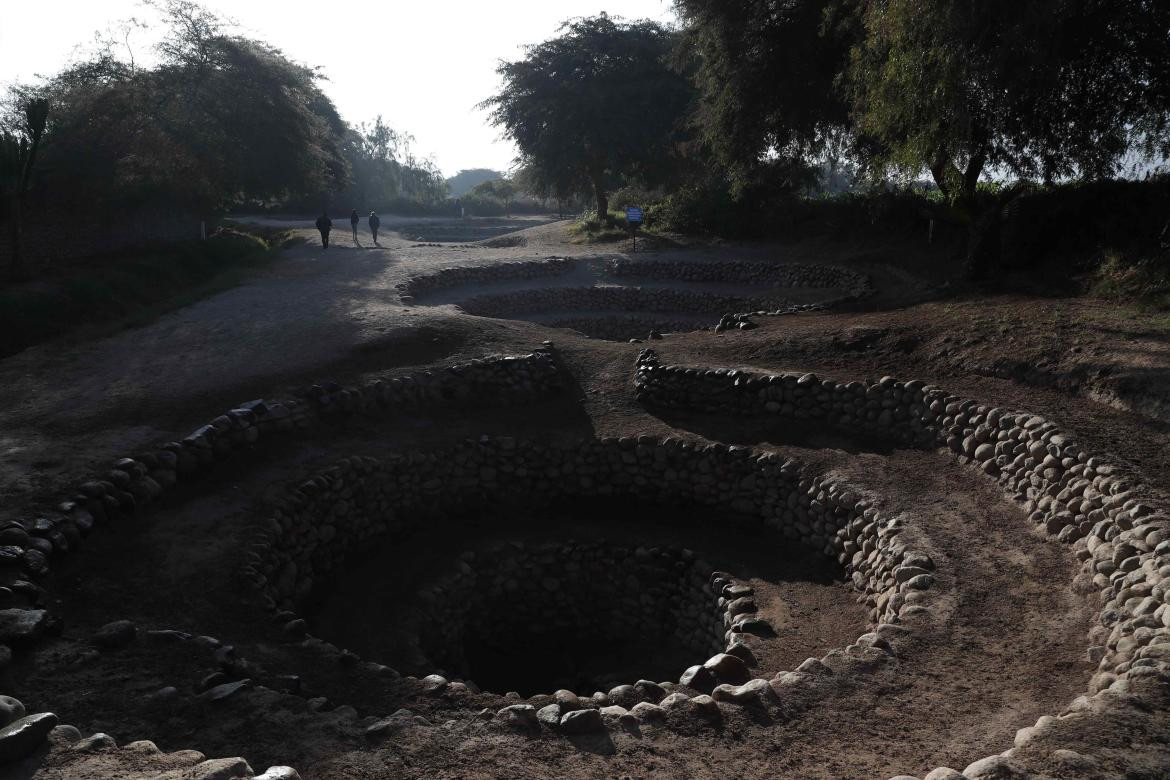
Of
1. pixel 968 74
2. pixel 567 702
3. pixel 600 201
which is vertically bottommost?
pixel 567 702

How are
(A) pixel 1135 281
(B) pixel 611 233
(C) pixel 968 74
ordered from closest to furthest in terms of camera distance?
(C) pixel 968 74 → (A) pixel 1135 281 → (B) pixel 611 233

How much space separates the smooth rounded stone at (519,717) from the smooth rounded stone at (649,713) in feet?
2.32

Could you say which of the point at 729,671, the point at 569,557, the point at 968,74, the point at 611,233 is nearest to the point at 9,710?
the point at 729,671

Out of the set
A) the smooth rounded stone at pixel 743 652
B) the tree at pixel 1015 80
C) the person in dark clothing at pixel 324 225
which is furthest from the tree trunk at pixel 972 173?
the person in dark clothing at pixel 324 225

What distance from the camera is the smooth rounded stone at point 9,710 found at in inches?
185

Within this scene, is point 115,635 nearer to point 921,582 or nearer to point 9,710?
point 9,710

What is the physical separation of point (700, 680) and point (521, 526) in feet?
19.5

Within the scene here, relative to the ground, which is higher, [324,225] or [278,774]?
[324,225]

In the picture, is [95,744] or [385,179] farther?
[385,179]

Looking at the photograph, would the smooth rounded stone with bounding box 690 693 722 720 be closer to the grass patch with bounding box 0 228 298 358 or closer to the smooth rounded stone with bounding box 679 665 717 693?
the smooth rounded stone with bounding box 679 665 717 693

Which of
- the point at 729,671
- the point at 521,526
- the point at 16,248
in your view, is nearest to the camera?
the point at 729,671

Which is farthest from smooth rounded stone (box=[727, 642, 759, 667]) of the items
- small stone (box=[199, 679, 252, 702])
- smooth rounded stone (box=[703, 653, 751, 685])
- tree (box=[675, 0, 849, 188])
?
tree (box=[675, 0, 849, 188])

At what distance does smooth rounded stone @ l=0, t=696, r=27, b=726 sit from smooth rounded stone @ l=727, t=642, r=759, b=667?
6.10 meters

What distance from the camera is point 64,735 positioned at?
15.5 ft
